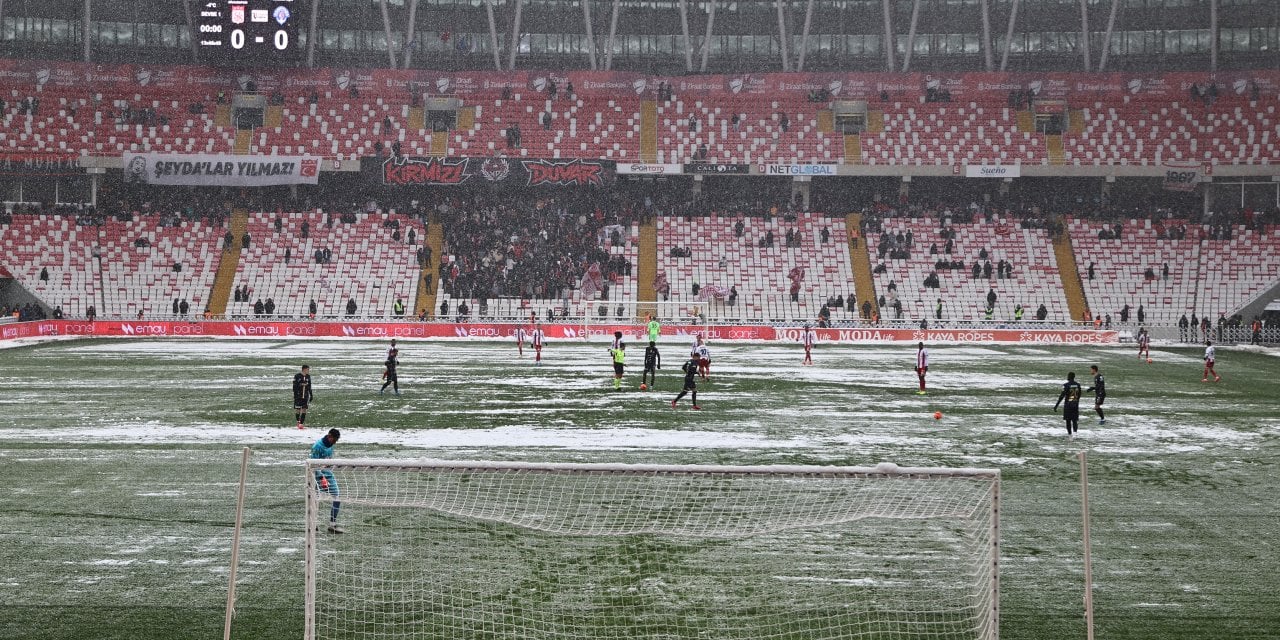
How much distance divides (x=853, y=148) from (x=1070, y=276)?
1335cm

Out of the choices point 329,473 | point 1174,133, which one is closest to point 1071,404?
point 329,473

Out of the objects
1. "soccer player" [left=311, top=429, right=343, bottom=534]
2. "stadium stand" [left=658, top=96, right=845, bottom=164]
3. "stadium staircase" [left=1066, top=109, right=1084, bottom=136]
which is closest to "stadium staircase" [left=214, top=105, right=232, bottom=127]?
"stadium stand" [left=658, top=96, right=845, bottom=164]

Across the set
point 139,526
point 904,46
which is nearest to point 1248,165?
point 904,46

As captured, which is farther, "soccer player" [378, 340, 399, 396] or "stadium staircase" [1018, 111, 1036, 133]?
"stadium staircase" [1018, 111, 1036, 133]

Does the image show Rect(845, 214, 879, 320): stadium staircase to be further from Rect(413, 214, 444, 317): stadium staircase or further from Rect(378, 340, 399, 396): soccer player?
Rect(378, 340, 399, 396): soccer player

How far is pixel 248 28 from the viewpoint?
57.2 meters

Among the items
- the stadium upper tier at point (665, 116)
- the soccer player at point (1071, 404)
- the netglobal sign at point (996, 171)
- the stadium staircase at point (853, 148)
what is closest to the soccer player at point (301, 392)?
the soccer player at point (1071, 404)

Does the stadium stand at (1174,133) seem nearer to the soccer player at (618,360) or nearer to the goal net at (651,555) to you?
the soccer player at (618,360)

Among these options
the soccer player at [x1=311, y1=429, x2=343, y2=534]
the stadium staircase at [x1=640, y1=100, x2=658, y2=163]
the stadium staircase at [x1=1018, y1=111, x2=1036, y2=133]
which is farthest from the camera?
the stadium staircase at [x1=1018, y1=111, x2=1036, y2=133]

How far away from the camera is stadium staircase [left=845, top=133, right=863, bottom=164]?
5925 centimetres

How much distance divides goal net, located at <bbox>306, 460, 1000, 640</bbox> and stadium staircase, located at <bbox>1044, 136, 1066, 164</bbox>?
47.2m

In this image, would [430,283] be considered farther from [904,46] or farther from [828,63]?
[904,46]

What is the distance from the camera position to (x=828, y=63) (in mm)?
64188

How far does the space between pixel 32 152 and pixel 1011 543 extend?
184ft
